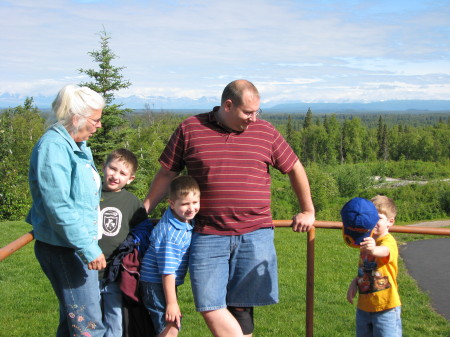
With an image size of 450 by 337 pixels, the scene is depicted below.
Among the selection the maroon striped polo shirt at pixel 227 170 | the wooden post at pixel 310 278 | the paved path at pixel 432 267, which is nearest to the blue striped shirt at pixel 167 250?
the maroon striped polo shirt at pixel 227 170

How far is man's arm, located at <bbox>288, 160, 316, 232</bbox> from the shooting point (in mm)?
3205

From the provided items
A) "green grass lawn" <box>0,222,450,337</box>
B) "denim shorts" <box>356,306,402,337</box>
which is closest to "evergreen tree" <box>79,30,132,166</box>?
"green grass lawn" <box>0,222,450,337</box>

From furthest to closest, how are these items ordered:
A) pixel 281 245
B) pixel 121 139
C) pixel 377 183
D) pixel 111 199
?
pixel 377 183
pixel 121 139
pixel 281 245
pixel 111 199

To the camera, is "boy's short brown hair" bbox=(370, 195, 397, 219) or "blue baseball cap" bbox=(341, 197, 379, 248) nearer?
"blue baseball cap" bbox=(341, 197, 379, 248)

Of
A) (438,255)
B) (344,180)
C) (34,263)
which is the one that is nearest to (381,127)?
(344,180)

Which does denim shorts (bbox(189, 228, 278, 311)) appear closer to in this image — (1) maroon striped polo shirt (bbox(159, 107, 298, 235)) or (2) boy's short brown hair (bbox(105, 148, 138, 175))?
(1) maroon striped polo shirt (bbox(159, 107, 298, 235))

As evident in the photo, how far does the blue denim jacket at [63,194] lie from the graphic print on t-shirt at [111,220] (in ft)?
1.15

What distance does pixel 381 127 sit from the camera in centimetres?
9881

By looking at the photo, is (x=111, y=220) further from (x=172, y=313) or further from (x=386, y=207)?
(x=386, y=207)

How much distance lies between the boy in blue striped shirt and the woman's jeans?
0.36 m

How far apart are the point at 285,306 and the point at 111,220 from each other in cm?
541

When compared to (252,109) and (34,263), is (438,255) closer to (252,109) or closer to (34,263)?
(34,263)

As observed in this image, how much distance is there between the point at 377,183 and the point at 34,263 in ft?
210

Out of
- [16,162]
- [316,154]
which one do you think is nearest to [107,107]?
[16,162]
